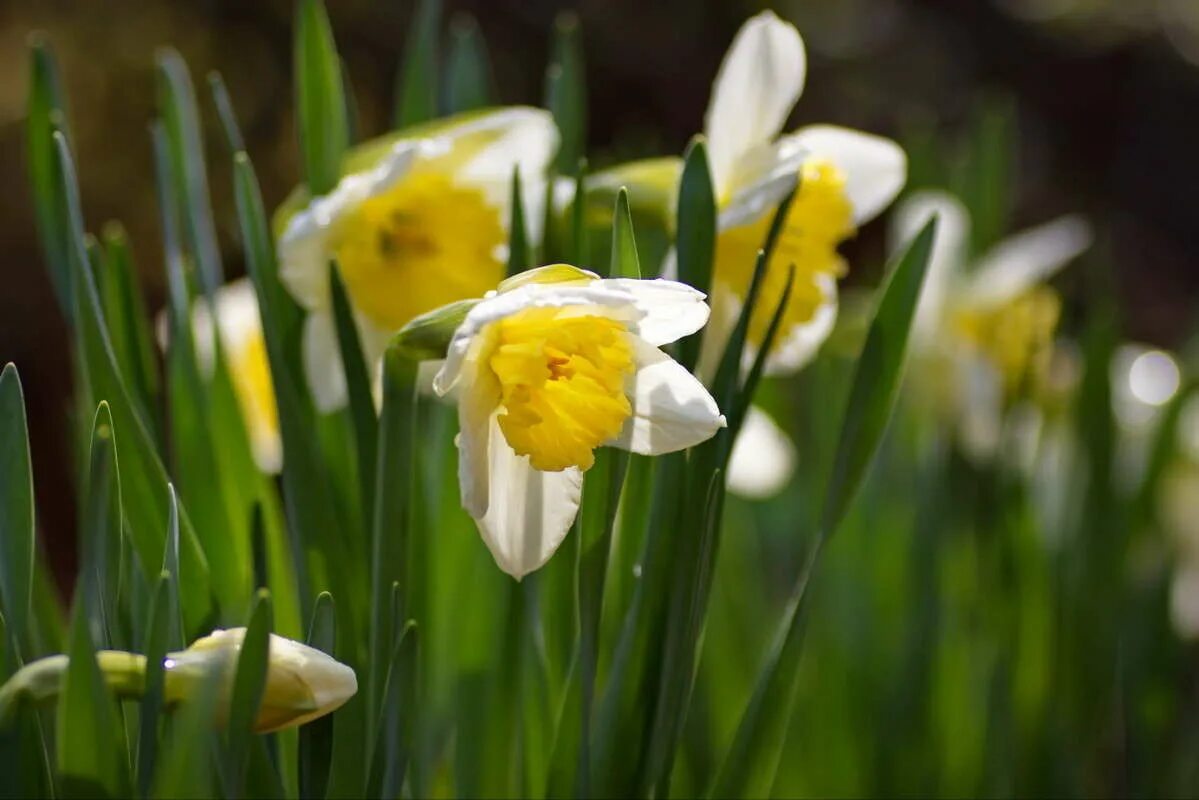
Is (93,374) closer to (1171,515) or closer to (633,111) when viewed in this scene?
(1171,515)

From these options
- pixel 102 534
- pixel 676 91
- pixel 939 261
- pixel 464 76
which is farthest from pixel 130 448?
pixel 676 91

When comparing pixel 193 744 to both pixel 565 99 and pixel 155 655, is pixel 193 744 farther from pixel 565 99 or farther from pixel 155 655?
pixel 565 99

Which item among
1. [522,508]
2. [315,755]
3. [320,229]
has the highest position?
[320,229]

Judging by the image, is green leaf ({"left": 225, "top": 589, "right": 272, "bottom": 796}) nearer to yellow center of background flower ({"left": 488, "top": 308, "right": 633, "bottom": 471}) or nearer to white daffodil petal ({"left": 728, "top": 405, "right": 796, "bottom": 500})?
yellow center of background flower ({"left": 488, "top": 308, "right": 633, "bottom": 471})

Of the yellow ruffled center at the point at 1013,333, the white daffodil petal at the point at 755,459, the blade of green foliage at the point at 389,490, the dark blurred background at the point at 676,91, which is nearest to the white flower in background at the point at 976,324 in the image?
the yellow ruffled center at the point at 1013,333

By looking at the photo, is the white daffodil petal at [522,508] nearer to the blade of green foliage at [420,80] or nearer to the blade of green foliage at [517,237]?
the blade of green foliage at [517,237]

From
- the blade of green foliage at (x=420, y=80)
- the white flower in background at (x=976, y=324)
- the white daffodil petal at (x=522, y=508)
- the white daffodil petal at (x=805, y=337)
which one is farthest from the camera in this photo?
the white flower in background at (x=976, y=324)

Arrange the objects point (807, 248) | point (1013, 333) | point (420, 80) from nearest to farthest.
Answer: point (807, 248) < point (420, 80) < point (1013, 333)

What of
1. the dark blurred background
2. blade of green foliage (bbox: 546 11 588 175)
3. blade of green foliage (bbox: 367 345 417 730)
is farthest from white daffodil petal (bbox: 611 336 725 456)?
the dark blurred background
